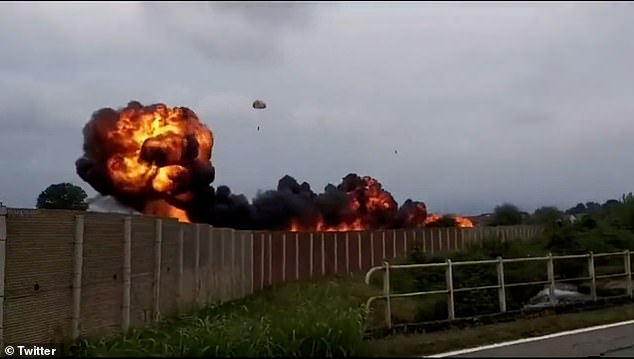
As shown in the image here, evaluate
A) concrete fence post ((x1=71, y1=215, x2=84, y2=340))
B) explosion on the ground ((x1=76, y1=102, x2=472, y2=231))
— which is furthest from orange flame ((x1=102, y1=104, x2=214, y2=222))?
concrete fence post ((x1=71, y1=215, x2=84, y2=340))

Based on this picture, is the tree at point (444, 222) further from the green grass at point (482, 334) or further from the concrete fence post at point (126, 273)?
the concrete fence post at point (126, 273)

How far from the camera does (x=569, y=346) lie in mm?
11758

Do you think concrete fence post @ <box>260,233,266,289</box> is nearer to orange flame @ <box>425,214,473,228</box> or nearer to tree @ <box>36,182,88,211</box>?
tree @ <box>36,182,88,211</box>

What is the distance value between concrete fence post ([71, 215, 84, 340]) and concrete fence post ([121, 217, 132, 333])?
180 centimetres

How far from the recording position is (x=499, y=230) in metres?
38.7

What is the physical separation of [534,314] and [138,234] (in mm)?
7989

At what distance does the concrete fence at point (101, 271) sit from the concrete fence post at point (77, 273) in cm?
2

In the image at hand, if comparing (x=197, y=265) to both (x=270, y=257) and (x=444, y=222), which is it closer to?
(x=270, y=257)

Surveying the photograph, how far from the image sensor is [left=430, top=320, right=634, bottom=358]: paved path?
35.6 ft

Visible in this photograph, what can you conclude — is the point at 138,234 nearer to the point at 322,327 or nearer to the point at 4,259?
the point at 4,259

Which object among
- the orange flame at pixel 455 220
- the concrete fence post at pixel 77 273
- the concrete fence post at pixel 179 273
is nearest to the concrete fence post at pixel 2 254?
the concrete fence post at pixel 77 273

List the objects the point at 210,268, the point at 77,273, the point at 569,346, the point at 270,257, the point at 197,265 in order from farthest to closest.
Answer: the point at 270,257 → the point at 210,268 → the point at 197,265 → the point at 77,273 → the point at 569,346

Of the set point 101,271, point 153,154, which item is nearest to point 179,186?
point 153,154

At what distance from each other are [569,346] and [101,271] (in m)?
7.75
